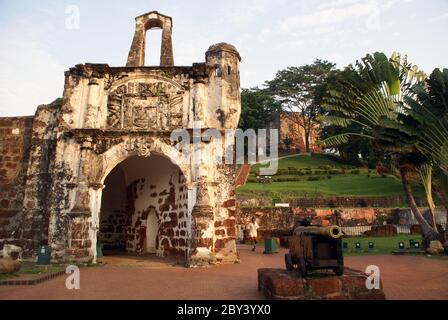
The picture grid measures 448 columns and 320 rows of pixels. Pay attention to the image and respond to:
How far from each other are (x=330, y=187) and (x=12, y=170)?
80.7 feet

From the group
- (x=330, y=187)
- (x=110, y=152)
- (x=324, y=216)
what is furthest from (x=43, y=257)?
(x=330, y=187)

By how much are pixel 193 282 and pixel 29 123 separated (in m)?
8.69

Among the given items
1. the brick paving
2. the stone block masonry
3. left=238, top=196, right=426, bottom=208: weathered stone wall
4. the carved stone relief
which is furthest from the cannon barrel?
left=238, top=196, right=426, bottom=208: weathered stone wall

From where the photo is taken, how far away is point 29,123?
1216 centimetres

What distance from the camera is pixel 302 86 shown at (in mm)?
45844

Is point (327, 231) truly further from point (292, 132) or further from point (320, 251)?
point (292, 132)

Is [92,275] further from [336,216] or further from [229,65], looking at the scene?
[336,216]

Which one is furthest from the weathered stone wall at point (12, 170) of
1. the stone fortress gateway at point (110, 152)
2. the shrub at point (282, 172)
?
the shrub at point (282, 172)

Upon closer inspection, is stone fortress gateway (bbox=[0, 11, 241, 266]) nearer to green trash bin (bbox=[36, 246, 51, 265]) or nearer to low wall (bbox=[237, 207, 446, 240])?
green trash bin (bbox=[36, 246, 51, 265])

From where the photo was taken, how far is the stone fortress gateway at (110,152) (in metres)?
10.5

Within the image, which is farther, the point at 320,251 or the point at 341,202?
the point at 341,202

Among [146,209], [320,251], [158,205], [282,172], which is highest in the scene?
[282,172]

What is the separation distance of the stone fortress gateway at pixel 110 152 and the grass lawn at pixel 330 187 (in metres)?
14.7

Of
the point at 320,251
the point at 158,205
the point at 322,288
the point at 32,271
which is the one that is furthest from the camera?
the point at 158,205
